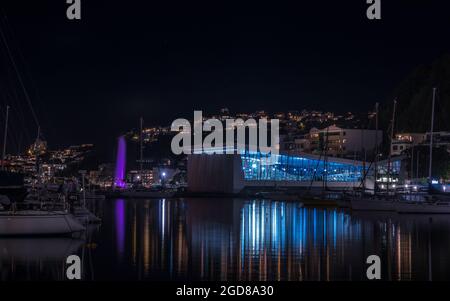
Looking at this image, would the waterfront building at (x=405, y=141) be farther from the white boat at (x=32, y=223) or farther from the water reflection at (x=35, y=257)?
the water reflection at (x=35, y=257)

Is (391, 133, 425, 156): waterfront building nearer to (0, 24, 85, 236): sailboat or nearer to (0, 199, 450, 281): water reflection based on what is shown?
(0, 199, 450, 281): water reflection

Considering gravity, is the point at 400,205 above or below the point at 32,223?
below

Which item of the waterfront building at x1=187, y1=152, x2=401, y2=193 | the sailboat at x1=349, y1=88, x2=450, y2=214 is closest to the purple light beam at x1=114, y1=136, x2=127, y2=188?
the waterfront building at x1=187, y1=152, x2=401, y2=193

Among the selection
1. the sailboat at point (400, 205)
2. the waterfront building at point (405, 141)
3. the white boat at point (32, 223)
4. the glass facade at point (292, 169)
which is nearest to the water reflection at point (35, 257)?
the white boat at point (32, 223)

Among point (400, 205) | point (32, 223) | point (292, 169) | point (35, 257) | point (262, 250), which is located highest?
point (32, 223)

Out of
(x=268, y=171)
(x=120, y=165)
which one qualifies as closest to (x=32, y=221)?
(x=268, y=171)

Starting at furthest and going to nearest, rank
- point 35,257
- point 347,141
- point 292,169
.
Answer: point 347,141 → point 292,169 → point 35,257

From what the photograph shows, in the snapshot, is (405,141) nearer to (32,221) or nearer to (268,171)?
(268,171)

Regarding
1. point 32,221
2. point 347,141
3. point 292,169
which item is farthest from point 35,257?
point 347,141

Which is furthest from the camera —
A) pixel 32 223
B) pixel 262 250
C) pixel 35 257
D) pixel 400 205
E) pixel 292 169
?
pixel 292 169

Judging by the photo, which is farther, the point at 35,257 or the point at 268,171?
the point at 268,171
